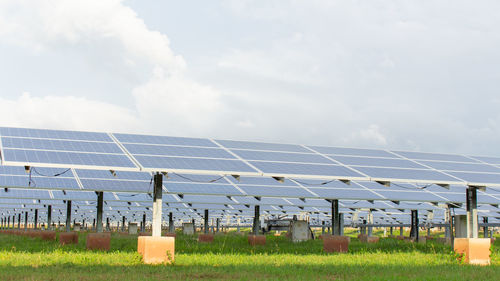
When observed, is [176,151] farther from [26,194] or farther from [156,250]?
[26,194]

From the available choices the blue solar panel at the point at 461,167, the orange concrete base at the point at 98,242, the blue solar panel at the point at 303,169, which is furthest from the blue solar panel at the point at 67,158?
the blue solar panel at the point at 461,167

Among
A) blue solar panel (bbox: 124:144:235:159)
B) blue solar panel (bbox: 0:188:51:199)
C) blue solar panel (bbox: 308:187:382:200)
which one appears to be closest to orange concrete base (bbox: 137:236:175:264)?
blue solar panel (bbox: 124:144:235:159)

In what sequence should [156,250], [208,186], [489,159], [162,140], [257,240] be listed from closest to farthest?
[156,250] < [162,140] < [489,159] < [208,186] < [257,240]

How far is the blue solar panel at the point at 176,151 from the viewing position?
19.3 m

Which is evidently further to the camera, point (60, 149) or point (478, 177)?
point (478, 177)

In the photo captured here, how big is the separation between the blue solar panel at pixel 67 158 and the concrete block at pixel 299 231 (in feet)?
67.9

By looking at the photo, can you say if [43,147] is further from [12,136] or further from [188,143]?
[188,143]

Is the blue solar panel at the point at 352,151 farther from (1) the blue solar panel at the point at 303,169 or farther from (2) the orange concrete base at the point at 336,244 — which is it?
(1) the blue solar panel at the point at 303,169

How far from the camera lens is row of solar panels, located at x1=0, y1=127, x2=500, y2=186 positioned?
55.7ft

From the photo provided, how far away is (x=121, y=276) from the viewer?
45.9 feet


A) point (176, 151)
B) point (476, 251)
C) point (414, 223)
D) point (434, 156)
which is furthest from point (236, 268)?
point (414, 223)

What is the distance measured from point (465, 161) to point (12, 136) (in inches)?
756

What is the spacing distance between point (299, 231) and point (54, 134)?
64.2 feet

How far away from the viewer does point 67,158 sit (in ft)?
55.6
